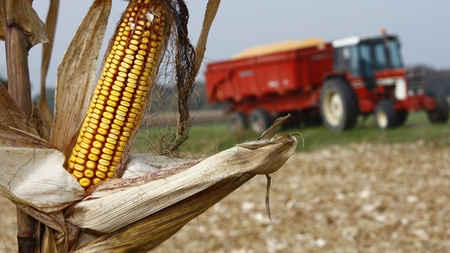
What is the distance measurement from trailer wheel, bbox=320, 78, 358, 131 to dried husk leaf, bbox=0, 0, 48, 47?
38.7 feet

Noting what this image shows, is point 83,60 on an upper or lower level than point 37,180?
upper

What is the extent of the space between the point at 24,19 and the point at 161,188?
23.6 inches

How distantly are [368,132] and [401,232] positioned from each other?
9018 millimetres

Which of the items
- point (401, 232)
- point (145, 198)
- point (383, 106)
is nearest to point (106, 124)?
point (145, 198)

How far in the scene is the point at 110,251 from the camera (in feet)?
4.89

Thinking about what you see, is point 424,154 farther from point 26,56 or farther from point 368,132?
point 26,56

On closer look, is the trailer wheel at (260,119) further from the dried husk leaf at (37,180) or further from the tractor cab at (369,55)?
the dried husk leaf at (37,180)

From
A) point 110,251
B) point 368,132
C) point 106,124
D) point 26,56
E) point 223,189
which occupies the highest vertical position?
→ point 26,56

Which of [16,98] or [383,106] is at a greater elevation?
[16,98]

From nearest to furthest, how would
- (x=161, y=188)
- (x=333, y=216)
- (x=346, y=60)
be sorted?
1. (x=161, y=188)
2. (x=333, y=216)
3. (x=346, y=60)

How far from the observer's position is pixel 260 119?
15.8m

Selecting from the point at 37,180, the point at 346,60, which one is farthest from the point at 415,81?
the point at 37,180

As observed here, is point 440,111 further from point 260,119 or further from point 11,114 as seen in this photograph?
point 11,114

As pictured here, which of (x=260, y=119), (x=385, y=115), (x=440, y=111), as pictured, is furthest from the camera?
(x=260, y=119)
